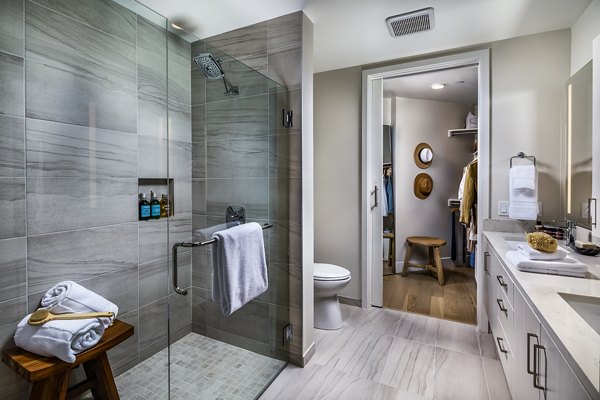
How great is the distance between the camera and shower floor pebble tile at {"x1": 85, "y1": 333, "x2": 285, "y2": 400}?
1443mm

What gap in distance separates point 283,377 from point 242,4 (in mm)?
2328

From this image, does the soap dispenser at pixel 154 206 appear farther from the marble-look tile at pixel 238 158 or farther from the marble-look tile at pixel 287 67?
the marble-look tile at pixel 287 67

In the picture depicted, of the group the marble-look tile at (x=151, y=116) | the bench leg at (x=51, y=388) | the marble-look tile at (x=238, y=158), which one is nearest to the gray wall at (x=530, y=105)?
the marble-look tile at (x=238, y=158)

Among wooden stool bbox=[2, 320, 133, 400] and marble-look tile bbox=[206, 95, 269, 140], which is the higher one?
marble-look tile bbox=[206, 95, 269, 140]

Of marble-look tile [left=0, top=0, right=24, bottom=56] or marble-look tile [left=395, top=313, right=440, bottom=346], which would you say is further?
marble-look tile [left=395, top=313, right=440, bottom=346]

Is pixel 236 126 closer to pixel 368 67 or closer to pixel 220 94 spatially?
pixel 220 94

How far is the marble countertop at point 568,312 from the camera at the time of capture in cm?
70

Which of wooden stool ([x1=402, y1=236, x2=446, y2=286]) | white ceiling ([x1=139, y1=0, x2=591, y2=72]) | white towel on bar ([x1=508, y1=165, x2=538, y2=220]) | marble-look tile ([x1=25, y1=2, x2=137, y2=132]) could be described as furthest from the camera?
wooden stool ([x1=402, y1=236, x2=446, y2=286])

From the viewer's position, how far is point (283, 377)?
1874mm

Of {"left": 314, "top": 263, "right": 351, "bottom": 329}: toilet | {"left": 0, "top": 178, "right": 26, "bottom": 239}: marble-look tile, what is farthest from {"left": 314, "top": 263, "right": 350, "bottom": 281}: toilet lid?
{"left": 0, "top": 178, "right": 26, "bottom": 239}: marble-look tile

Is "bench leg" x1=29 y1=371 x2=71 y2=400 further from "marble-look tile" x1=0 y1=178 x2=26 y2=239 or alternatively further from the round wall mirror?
the round wall mirror

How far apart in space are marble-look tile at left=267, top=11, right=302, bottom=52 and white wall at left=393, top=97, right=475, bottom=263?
101 inches

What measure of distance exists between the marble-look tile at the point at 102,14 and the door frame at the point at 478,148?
6.25 ft

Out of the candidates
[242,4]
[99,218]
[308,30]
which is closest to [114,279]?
[99,218]
